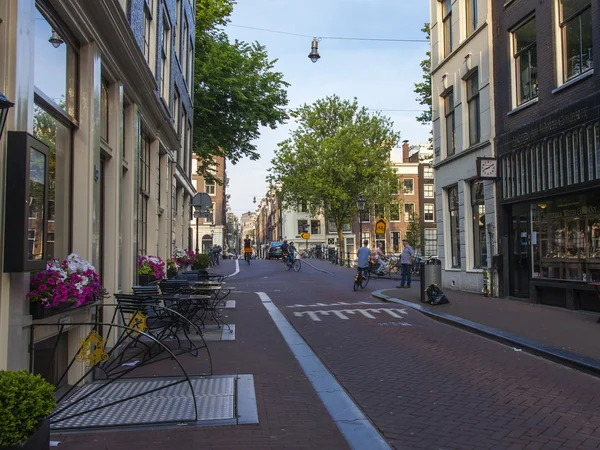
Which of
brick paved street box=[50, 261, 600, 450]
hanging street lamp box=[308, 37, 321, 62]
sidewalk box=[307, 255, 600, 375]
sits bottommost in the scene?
brick paved street box=[50, 261, 600, 450]

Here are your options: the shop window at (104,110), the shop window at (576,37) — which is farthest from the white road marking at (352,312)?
the shop window at (576,37)

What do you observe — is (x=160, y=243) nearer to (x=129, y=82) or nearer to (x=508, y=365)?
(x=129, y=82)

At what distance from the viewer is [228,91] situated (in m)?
24.7

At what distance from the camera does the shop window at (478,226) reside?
15.7 meters

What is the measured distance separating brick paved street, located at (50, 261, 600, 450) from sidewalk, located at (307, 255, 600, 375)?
0.85 feet

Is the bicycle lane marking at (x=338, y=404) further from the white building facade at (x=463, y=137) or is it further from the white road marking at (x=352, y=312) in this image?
the white building facade at (x=463, y=137)

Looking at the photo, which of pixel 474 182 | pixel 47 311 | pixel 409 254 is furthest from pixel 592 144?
pixel 47 311

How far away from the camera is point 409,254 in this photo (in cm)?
1816

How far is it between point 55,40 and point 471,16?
14.0 metres

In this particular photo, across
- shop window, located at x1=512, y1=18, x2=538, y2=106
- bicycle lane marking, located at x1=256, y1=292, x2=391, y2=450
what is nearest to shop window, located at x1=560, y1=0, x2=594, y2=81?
shop window, located at x1=512, y1=18, x2=538, y2=106

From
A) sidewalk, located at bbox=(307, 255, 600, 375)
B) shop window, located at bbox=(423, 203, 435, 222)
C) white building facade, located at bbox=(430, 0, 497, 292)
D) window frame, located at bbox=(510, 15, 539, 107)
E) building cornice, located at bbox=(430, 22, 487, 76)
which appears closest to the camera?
sidewalk, located at bbox=(307, 255, 600, 375)

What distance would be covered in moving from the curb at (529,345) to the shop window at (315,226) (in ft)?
190

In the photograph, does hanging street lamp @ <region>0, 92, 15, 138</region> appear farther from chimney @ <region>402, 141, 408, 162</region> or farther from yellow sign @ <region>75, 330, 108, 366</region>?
chimney @ <region>402, 141, 408, 162</region>

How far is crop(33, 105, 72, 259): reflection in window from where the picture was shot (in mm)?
5770
